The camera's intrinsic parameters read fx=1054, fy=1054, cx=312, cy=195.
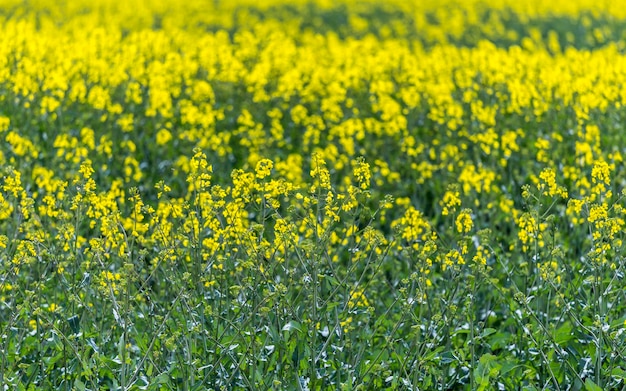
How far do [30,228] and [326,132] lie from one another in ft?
16.2

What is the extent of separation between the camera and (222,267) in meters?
5.24

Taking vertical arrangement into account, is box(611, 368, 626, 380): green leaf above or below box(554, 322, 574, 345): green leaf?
above

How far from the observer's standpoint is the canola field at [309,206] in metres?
5.04

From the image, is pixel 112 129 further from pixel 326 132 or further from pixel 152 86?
pixel 326 132

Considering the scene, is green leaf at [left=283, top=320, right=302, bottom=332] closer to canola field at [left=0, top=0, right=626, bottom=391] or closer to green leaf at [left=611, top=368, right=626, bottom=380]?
canola field at [left=0, top=0, right=626, bottom=391]

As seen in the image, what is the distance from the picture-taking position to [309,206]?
17.0 ft

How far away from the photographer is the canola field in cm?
504

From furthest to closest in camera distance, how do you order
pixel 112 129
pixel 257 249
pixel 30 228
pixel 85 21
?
pixel 85 21 < pixel 112 129 < pixel 30 228 < pixel 257 249

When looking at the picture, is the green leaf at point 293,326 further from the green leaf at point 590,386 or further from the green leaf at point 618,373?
the green leaf at point 618,373

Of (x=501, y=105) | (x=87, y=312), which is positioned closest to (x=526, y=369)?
(x=87, y=312)

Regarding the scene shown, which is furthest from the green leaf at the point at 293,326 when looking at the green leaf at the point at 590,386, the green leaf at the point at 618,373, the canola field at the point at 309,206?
the green leaf at the point at 618,373

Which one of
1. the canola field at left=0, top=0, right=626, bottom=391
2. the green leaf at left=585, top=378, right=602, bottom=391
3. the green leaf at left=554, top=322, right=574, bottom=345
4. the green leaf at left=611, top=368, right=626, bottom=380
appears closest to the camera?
Answer: the green leaf at left=585, top=378, right=602, bottom=391

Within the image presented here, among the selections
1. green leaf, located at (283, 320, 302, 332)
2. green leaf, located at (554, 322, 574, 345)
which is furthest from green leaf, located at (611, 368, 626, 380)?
green leaf, located at (283, 320, 302, 332)

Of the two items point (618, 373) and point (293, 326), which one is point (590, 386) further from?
point (293, 326)
